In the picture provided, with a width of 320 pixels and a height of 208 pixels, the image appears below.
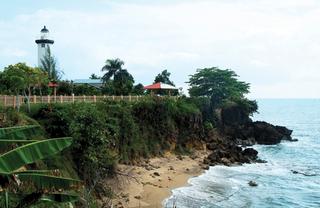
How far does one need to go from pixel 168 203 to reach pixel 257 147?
36.5 meters

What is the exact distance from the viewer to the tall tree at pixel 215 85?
68.8 m

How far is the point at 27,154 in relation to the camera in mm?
9125

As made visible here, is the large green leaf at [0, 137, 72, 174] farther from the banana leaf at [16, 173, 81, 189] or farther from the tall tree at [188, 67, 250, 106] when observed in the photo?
the tall tree at [188, 67, 250, 106]

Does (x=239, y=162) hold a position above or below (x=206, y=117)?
below

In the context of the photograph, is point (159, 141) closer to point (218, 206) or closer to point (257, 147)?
point (218, 206)

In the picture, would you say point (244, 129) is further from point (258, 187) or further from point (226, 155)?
point (258, 187)

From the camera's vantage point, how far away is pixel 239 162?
46.9 m

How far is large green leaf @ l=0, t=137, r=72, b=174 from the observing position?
8.85 m

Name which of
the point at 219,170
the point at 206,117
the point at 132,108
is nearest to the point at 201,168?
the point at 219,170

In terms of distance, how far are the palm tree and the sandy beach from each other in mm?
24685

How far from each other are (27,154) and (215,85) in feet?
200

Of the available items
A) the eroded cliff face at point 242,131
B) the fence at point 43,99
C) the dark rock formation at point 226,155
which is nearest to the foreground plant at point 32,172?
the fence at point 43,99

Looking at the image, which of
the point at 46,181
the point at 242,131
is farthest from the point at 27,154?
the point at 242,131

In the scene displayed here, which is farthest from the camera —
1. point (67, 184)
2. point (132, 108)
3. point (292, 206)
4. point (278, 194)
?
point (132, 108)
